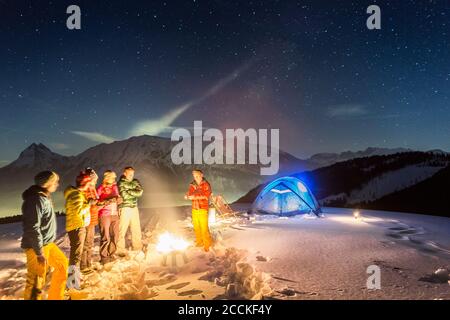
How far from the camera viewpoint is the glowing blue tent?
14.8m

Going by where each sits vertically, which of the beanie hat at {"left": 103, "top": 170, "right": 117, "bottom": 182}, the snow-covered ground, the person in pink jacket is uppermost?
the beanie hat at {"left": 103, "top": 170, "right": 117, "bottom": 182}

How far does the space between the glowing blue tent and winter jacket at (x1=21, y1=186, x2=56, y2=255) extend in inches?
Answer: 476

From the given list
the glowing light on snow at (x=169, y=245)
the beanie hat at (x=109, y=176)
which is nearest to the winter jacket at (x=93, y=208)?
the beanie hat at (x=109, y=176)

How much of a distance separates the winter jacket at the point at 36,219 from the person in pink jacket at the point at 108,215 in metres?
2.34

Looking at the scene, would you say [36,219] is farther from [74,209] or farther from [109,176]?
[109,176]

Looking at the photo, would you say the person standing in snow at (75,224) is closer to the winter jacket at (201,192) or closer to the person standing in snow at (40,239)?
the person standing in snow at (40,239)

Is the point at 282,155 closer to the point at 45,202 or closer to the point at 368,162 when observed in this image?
the point at 368,162

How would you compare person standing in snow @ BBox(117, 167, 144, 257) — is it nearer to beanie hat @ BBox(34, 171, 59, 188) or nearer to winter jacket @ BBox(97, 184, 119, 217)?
winter jacket @ BBox(97, 184, 119, 217)

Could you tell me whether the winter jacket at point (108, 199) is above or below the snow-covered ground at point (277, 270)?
above

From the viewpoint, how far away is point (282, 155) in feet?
602

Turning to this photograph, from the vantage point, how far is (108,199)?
6258 mm

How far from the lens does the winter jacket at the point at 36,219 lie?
3580 millimetres

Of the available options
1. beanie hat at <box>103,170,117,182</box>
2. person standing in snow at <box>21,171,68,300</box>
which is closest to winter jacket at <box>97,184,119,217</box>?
beanie hat at <box>103,170,117,182</box>
